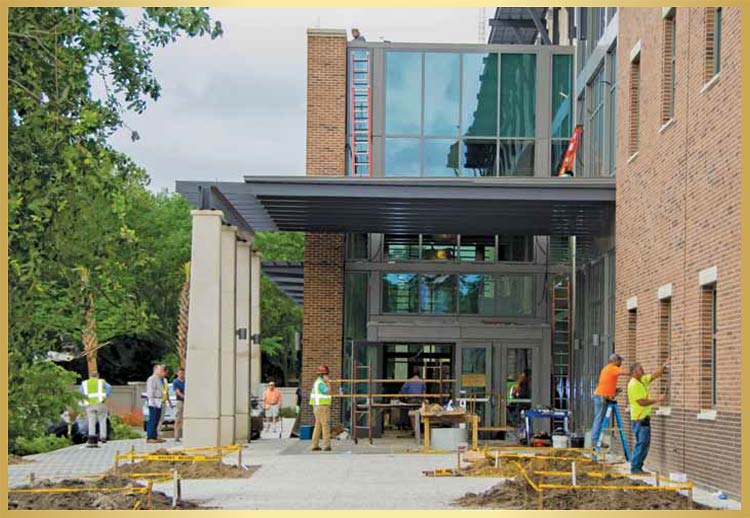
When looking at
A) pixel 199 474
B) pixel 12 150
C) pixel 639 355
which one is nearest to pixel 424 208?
pixel 639 355

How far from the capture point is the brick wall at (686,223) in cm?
1845

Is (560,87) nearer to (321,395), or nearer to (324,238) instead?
(324,238)

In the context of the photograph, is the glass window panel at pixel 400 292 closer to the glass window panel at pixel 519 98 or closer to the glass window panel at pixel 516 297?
the glass window panel at pixel 516 297

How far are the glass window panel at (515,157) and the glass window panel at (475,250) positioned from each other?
1801mm

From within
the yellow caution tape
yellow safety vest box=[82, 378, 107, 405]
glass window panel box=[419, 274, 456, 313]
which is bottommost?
the yellow caution tape

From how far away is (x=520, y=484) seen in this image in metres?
17.8

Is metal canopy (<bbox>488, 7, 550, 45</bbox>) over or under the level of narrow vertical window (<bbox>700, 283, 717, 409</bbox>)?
over

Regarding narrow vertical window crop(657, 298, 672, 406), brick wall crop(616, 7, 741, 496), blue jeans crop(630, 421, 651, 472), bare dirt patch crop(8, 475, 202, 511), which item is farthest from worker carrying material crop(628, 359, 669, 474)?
bare dirt patch crop(8, 475, 202, 511)

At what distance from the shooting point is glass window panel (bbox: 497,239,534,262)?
37.3 metres

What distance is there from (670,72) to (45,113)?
50.3 feet

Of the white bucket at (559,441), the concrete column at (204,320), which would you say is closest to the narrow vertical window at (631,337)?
the white bucket at (559,441)

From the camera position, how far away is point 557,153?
121ft

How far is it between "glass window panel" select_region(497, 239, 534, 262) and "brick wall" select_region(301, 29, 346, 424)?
424cm

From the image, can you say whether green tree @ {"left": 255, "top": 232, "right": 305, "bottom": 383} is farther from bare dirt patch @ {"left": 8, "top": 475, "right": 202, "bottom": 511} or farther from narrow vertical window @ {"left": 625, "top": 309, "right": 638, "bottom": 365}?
bare dirt patch @ {"left": 8, "top": 475, "right": 202, "bottom": 511}
